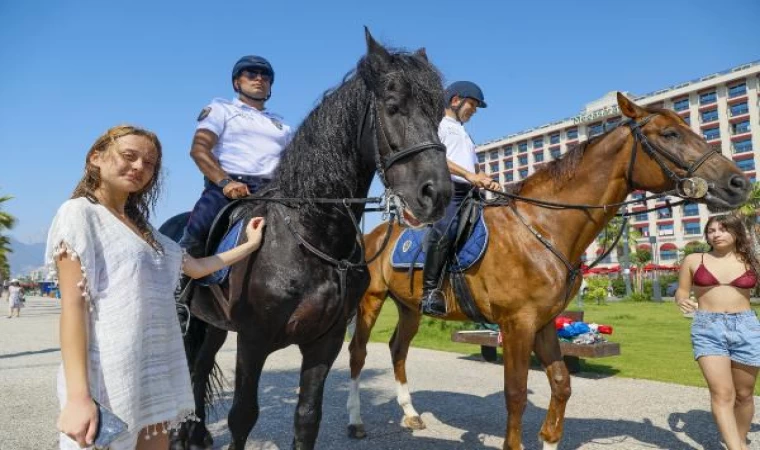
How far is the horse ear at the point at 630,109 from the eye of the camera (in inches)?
180

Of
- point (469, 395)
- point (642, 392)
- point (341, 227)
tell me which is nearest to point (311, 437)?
point (341, 227)

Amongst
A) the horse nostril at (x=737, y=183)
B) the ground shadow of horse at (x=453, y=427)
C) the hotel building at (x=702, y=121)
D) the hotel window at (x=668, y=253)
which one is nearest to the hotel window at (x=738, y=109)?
the hotel building at (x=702, y=121)

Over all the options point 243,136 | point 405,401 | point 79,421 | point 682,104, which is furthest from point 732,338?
point 682,104

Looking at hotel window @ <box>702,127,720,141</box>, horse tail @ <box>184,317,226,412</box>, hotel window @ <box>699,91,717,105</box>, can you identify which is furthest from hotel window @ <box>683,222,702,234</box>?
horse tail @ <box>184,317,226,412</box>

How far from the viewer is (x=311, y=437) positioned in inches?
126

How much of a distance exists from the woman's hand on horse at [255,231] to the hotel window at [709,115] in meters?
100

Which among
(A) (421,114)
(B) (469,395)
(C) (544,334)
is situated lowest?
(B) (469,395)

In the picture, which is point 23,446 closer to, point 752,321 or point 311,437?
point 311,437

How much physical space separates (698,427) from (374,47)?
217 inches

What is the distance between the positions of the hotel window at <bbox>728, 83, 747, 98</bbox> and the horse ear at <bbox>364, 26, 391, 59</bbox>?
98.8 m

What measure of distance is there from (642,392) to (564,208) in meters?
4.24

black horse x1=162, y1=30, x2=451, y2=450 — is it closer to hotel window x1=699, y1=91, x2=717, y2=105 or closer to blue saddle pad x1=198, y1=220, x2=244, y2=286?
blue saddle pad x1=198, y1=220, x2=244, y2=286

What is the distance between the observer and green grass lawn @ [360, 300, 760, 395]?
8729 millimetres

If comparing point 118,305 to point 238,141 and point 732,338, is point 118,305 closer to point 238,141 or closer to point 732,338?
point 238,141
